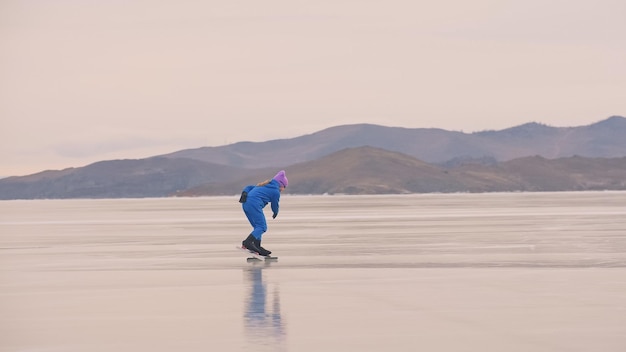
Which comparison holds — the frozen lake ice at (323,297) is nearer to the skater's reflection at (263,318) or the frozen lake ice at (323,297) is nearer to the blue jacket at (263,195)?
the skater's reflection at (263,318)

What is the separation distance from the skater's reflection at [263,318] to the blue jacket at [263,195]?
6683mm

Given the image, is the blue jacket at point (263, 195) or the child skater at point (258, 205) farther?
the blue jacket at point (263, 195)

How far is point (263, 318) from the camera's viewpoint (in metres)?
13.6

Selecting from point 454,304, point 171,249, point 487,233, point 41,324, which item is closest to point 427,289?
point 454,304

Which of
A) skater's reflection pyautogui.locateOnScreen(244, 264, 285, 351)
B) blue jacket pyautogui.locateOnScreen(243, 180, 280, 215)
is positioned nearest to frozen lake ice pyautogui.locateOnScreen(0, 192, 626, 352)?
skater's reflection pyautogui.locateOnScreen(244, 264, 285, 351)

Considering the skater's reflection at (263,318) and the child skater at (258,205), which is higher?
the child skater at (258,205)

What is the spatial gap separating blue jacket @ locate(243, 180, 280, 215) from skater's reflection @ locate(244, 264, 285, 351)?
668cm

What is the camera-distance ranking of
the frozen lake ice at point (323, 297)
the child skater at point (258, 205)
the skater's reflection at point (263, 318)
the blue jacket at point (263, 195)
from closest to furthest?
the skater's reflection at point (263, 318), the frozen lake ice at point (323, 297), the child skater at point (258, 205), the blue jacket at point (263, 195)

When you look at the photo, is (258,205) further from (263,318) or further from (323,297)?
(263,318)

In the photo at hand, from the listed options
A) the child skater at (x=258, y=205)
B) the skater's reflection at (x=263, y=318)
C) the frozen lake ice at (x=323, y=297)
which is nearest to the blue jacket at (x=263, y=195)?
the child skater at (x=258, y=205)

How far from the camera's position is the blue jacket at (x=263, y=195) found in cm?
2531

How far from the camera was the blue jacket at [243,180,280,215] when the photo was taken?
25.3m

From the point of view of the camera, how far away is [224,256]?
25.4 m

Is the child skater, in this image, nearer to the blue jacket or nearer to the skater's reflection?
the blue jacket
